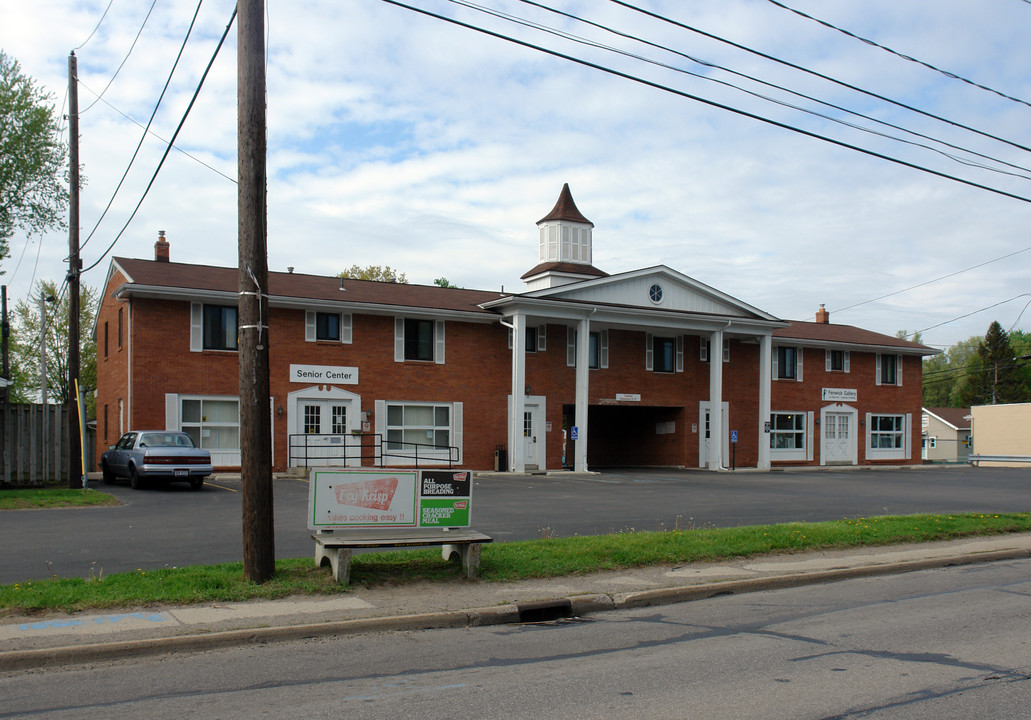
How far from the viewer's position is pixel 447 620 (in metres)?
8.69

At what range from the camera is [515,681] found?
6.60 m

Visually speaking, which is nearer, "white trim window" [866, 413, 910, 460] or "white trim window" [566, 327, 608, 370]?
"white trim window" [566, 327, 608, 370]

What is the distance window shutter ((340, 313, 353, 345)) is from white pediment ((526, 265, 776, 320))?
6157mm

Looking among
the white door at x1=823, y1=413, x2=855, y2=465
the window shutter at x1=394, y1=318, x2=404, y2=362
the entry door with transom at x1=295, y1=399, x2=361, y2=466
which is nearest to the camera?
the entry door with transom at x1=295, y1=399, x2=361, y2=466

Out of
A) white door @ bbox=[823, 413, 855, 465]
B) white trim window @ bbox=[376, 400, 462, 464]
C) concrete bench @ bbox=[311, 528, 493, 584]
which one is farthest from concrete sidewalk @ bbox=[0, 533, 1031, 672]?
white door @ bbox=[823, 413, 855, 465]

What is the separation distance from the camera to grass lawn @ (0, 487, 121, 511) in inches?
682

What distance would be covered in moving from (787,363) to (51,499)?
31.0 metres

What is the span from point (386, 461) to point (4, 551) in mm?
18579

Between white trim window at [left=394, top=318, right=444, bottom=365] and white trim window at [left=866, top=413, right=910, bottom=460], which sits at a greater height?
white trim window at [left=394, top=318, right=444, bottom=365]

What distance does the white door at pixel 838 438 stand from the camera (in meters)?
41.0

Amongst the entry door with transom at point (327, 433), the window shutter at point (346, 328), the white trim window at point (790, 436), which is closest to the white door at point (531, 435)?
the entry door with transom at point (327, 433)

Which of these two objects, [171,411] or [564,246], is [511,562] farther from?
[564,246]

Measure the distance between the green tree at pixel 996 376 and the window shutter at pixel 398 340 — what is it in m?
72.9

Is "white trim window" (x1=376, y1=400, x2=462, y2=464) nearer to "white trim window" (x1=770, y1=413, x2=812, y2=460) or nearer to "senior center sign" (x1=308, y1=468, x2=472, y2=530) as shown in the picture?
"white trim window" (x1=770, y1=413, x2=812, y2=460)
